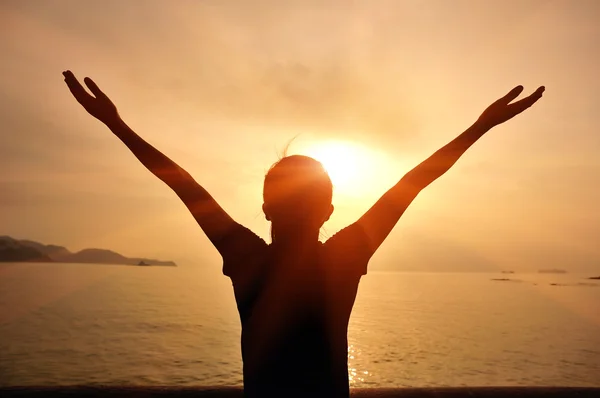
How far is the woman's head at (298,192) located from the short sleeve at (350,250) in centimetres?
11

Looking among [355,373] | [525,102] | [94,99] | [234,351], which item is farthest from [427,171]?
[234,351]

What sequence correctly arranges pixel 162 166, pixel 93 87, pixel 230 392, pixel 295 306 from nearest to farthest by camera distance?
pixel 295 306 → pixel 162 166 → pixel 93 87 → pixel 230 392

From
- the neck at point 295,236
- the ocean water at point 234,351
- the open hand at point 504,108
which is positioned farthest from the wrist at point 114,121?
the ocean water at point 234,351

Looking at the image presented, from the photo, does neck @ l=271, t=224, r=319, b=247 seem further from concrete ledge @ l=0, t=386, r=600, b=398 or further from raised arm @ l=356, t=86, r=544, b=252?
concrete ledge @ l=0, t=386, r=600, b=398

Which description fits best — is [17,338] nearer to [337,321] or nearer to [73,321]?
[73,321]

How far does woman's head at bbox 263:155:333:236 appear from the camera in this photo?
1971mm

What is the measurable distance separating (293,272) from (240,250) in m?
0.24

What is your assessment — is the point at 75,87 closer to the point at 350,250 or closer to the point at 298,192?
the point at 298,192

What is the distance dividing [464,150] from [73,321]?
51.3 meters

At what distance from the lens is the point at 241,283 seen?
6.53 feet

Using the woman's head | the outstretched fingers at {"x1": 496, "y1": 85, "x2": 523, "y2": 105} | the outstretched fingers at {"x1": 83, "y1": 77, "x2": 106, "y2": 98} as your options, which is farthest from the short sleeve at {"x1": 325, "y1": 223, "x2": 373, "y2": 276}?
the outstretched fingers at {"x1": 83, "y1": 77, "x2": 106, "y2": 98}

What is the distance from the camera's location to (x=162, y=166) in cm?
218

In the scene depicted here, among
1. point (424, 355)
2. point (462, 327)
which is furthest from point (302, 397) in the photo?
point (462, 327)

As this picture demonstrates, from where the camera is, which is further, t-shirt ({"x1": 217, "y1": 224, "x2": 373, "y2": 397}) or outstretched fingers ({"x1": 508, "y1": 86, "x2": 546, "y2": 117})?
outstretched fingers ({"x1": 508, "y1": 86, "x2": 546, "y2": 117})
